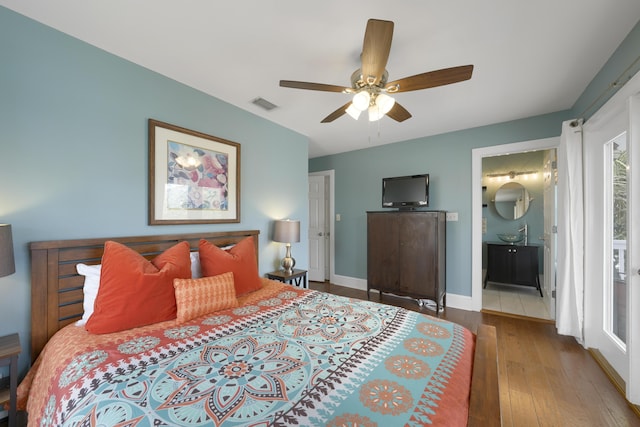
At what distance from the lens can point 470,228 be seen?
3412 mm

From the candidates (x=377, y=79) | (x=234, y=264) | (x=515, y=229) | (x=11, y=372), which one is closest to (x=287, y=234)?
(x=234, y=264)

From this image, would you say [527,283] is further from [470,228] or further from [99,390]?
[99,390]

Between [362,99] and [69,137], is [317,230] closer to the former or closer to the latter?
[362,99]

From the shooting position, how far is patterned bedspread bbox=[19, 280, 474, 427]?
82 cm

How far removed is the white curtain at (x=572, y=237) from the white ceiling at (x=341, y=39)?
519 mm

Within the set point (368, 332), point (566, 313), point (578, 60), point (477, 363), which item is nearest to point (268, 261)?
point (368, 332)

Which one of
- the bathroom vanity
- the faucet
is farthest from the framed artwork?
the faucet

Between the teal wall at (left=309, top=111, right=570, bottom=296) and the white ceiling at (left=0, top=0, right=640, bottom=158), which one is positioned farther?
the teal wall at (left=309, top=111, right=570, bottom=296)

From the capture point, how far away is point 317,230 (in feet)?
16.3

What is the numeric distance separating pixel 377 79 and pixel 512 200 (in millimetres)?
4491

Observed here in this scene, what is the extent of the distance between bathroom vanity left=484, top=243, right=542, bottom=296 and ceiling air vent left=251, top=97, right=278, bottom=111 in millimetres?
4212

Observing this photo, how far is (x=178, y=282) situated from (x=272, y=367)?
0.91 meters

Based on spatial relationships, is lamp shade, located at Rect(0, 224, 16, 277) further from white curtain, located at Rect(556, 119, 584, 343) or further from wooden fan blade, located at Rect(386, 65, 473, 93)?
white curtain, located at Rect(556, 119, 584, 343)

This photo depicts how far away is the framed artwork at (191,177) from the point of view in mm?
2078
